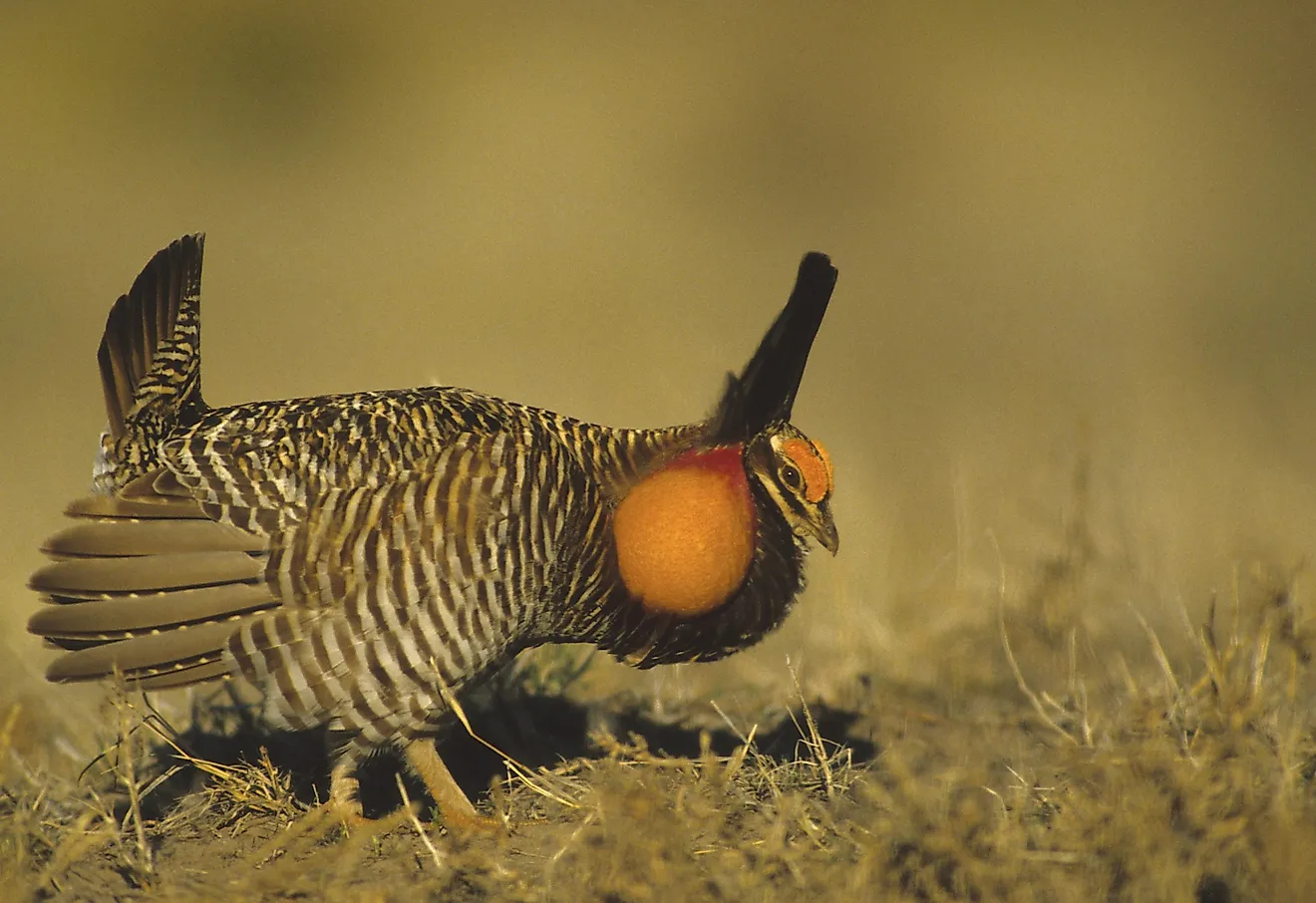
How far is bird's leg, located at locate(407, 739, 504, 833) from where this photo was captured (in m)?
4.24

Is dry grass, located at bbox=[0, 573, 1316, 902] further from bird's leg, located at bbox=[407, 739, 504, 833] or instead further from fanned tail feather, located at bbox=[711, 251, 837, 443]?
fanned tail feather, located at bbox=[711, 251, 837, 443]

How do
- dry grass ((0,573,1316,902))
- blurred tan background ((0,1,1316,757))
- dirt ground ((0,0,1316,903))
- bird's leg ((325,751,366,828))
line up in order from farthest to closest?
blurred tan background ((0,1,1316,757))
bird's leg ((325,751,366,828))
dirt ground ((0,0,1316,903))
dry grass ((0,573,1316,902))

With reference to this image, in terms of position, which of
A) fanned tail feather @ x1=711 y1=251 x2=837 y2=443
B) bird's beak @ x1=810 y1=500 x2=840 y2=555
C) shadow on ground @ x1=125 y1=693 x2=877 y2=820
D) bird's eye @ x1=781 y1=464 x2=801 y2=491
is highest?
fanned tail feather @ x1=711 y1=251 x2=837 y2=443

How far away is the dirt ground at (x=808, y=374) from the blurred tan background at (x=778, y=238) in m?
0.04

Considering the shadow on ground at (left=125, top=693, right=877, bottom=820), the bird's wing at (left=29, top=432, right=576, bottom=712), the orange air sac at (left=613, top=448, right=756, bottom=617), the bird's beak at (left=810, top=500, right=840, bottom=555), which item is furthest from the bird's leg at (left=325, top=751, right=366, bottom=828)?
the bird's beak at (left=810, top=500, right=840, bottom=555)

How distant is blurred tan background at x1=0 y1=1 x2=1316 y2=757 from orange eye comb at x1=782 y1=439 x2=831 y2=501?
0.71m

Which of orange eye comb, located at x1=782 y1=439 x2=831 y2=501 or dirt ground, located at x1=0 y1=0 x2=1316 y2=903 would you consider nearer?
dirt ground, located at x1=0 y1=0 x2=1316 y2=903

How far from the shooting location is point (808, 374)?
913cm

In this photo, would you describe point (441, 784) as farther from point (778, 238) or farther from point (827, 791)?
point (778, 238)

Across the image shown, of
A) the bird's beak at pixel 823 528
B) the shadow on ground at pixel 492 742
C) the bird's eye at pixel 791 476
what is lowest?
the shadow on ground at pixel 492 742

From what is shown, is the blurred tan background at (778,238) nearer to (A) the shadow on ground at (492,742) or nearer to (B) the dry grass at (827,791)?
(B) the dry grass at (827,791)

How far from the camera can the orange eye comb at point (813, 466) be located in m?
4.27

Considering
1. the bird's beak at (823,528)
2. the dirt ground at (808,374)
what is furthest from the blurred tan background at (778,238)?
the bird's beak at (823,528)

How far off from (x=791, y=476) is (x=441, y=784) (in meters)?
1.26
